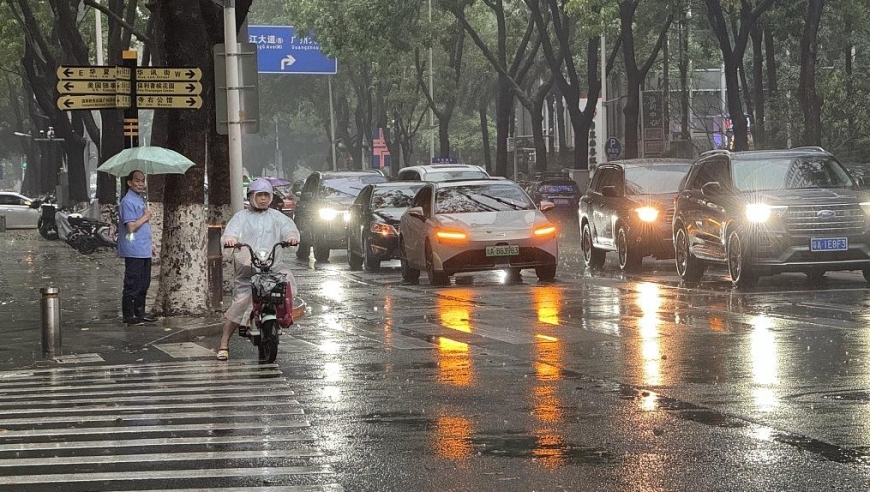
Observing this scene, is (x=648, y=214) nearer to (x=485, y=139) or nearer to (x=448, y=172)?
(x=448, y=172)

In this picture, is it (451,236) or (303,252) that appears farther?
(303,252)

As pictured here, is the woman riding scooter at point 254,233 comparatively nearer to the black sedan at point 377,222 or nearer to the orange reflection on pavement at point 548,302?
the orange reflection on pavement at point 548,302

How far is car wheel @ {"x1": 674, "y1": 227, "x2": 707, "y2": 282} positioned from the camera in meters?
23.1

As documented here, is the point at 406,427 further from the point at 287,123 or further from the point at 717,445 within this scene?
the point at 287,123

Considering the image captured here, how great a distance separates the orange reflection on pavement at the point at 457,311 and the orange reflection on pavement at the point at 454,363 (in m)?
1.41

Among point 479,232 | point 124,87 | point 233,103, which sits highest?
point 124,87

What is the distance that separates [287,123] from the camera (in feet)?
404

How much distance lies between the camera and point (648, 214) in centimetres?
2597

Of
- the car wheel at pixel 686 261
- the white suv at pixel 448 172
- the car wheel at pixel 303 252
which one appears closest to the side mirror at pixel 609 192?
the car wheel at pixel 686 261

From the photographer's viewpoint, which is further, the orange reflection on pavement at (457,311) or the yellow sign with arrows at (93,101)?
the yellow sign with arrows at (93,101)

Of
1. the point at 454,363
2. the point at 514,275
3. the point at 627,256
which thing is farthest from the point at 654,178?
the point at 454,363

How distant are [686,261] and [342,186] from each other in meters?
12.3

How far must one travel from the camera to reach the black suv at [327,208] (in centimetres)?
3341

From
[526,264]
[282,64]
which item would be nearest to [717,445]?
[526,264]
